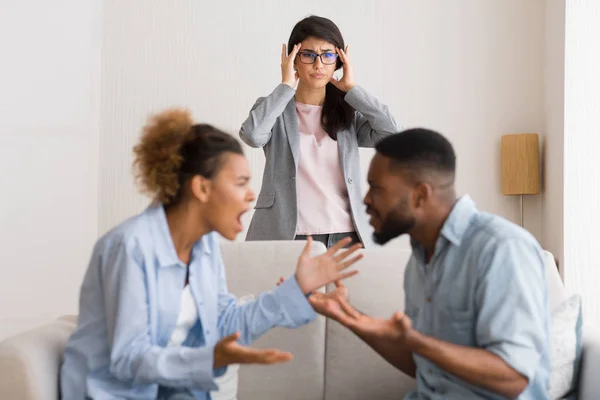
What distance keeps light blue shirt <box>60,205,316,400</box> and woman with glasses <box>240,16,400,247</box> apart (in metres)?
1.02

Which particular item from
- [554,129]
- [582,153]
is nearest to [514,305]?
[582,153]

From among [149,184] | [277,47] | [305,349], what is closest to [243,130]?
[305,349]

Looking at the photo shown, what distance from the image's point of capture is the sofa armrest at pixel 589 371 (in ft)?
7.13

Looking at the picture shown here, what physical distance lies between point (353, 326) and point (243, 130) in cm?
153

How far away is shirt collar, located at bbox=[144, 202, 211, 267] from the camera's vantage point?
1980 mm

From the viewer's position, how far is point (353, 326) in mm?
1790

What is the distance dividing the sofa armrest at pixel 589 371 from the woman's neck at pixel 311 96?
4.68 feet

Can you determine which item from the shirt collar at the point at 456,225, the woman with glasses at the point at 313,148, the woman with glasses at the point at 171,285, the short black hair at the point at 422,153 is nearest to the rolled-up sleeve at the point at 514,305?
the shirt collar at the point at 456,225

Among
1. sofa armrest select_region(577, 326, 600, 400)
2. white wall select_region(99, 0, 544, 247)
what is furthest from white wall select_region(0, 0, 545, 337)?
sofa armrest select_region(577, 326, 600, 400)

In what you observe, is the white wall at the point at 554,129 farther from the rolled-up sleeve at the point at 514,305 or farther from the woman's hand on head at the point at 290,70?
the rolled-up sleeve at the point at 514,305

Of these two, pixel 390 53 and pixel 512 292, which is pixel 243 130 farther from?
pixel 390 53

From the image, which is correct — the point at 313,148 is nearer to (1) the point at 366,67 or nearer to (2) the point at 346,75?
(2) the point at 346,75

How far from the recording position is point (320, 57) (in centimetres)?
315

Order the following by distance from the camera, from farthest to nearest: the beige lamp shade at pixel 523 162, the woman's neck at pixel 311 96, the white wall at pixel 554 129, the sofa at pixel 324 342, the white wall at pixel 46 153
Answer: the beige lamp shade at pixel 523 162 → the white wall at pixel 46 153 → the white wall at pixel 554 129 → the woman's neck at pixel 311 96 → the sofa at pixel 324 342
